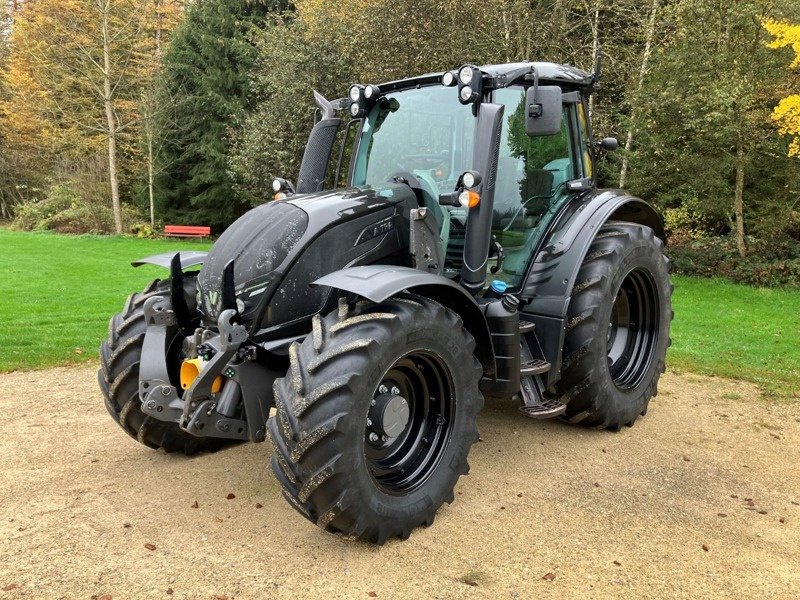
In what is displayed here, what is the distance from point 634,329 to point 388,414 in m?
2.86

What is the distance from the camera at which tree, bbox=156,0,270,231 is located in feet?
73.5

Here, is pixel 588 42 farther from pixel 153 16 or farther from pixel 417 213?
pixel 153 16

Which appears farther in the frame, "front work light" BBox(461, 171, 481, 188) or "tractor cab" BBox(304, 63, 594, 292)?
"tractor cab" BBox(304, 63, 594, 292)

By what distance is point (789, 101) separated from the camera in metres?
9.91

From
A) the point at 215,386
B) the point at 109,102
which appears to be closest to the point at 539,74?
the point at 215,386

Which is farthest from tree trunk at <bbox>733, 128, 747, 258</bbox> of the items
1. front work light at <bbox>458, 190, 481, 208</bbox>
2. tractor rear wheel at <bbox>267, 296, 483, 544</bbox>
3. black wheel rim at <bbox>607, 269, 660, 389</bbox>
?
tractor rear wheel at <bbox>267, 296, 483, 544</bbox>

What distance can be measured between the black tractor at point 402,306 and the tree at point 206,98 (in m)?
18.7

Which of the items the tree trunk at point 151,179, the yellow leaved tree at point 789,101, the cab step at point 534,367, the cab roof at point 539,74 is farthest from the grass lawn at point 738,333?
the tree trunk at point 151,179

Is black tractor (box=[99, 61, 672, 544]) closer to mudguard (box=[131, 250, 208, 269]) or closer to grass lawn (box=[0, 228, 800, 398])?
mudguard (box=[131, 250, 208, 269])

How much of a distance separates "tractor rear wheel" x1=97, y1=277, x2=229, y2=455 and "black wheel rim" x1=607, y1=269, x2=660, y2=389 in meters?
3.20

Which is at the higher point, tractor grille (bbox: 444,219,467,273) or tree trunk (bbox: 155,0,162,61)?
tree trunk (bbox: 155,0,162,61)

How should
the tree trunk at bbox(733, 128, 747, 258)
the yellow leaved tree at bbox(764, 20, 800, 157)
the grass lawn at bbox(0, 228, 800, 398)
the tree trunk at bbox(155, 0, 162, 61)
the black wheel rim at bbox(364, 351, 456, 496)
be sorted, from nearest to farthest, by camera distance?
the black wheel rim at bbox(364, 351, 456, 496) → the grass lawn at bbox(0, 228, 800, 398) → the yellow leaved tree at bbox(764, 20, 800, 157) → the tree trunk at bbox(733, 128, 747, 258) → the tree trunk at bbox(155, 0, 162, 61)

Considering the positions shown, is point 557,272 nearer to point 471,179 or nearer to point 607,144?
point 471,179

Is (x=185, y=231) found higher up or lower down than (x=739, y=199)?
lower down
